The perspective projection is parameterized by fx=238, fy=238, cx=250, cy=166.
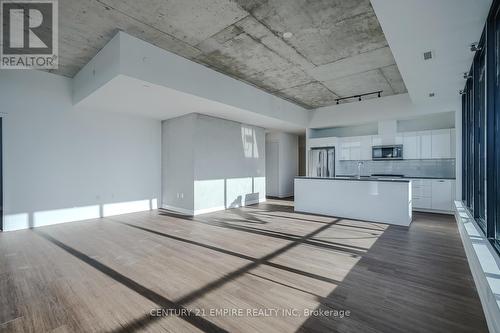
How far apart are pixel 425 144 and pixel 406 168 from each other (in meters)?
0.92

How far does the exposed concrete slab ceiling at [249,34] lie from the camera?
3225 mm

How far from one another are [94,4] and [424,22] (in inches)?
162

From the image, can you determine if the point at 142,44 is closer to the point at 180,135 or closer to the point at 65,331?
the point at 180,135

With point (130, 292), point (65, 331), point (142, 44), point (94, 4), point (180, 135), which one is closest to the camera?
point (65, 331)

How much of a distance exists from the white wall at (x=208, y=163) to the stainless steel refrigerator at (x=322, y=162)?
7.40 ft

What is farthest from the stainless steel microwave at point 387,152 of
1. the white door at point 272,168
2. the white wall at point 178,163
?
the white wall at point 178,163

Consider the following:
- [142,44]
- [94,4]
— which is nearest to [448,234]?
[142,44]

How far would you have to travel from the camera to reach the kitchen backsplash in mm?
6758

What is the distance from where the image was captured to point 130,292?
2.43 m

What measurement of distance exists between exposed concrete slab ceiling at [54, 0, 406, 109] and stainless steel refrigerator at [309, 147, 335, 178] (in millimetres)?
3135

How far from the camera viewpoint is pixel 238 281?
8.70ft

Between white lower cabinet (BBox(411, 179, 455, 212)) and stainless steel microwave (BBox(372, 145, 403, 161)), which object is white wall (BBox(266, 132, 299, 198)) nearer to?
stainless steel microwave (BBox(372, 145, 403, 161))

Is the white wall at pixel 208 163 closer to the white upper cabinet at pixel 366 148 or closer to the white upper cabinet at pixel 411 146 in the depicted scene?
the white upper cabinet at pixel 366 148

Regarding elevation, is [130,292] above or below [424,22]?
below
